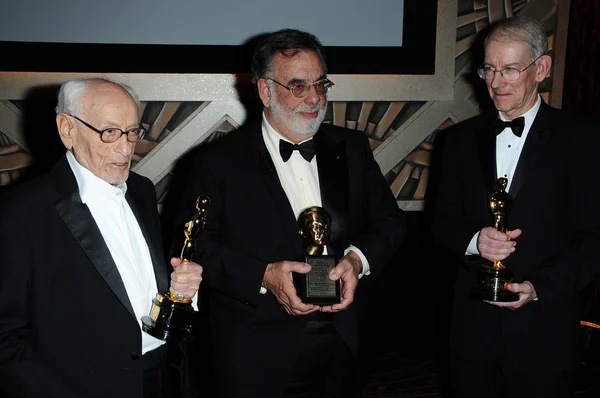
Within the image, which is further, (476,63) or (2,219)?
(476,63)

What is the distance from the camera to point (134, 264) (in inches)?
76.6

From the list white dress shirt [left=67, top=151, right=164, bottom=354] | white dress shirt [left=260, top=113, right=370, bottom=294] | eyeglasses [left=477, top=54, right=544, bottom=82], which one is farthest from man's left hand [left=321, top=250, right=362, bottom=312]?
eyeglasses [left=477, top=54, right=544, bottom=82]

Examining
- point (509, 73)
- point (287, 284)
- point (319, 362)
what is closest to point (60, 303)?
point (287, 284)

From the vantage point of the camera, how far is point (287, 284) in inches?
87.7

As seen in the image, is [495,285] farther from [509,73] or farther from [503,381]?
[509,73]

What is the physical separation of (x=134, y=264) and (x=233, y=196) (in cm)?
54

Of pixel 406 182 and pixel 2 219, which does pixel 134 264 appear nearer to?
pixel 2 219

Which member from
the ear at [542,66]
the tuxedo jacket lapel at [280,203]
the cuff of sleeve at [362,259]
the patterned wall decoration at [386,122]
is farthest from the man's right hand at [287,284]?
the patterned wall decoration at [386,122]

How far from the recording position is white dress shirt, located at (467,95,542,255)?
2.37m

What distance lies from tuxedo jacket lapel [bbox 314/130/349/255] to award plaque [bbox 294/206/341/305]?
0.43 feet

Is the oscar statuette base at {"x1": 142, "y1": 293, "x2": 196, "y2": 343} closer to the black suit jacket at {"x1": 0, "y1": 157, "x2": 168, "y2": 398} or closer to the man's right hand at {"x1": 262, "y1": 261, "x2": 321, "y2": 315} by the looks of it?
the black suit jacket at {"x1": 0, "y1": 157, "x2": 168, "y2": 398}

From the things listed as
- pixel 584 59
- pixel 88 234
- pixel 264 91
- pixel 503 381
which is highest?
pixel 584 59

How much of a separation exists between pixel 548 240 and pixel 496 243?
0.23 metres

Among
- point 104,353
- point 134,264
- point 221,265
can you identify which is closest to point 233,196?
point 221,265
